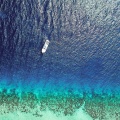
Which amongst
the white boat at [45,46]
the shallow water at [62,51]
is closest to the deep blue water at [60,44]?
the shallow water at [62,51]

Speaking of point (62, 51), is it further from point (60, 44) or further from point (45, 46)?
point (45, 46)

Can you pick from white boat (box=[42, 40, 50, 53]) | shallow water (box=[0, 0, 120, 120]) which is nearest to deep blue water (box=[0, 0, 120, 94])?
shallow water (box=[0, 0, 120, 120])

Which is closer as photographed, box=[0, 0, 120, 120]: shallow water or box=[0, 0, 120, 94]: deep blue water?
box=[0, 0, 120, 120]: shallow water

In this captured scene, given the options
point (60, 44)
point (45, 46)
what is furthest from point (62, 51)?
point (45, 46)

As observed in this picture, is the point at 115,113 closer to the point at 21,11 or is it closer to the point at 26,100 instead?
the point at 26,100

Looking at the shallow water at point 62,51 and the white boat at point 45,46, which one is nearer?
the shallow water at point 62,51

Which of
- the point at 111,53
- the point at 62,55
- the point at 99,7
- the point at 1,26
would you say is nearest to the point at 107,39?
the point at 111,53

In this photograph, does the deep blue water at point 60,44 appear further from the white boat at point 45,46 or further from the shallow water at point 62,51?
the white boat at point 45,46

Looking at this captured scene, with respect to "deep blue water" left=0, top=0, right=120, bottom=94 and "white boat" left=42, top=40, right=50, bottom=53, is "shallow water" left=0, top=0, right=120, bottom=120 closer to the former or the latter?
"deep blue water" left=0, top=0, right=120, bottom=94
